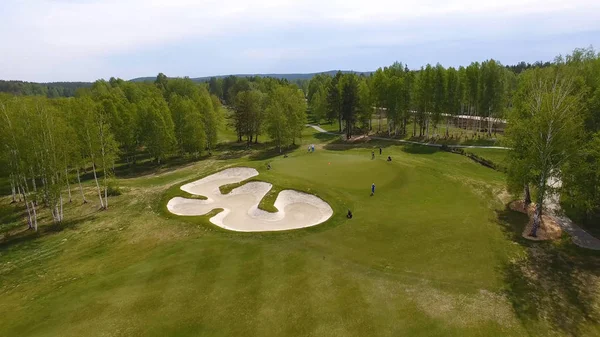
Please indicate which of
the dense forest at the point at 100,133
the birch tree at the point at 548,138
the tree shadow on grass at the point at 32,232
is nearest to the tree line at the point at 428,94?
the dense forest at the point at 100,133

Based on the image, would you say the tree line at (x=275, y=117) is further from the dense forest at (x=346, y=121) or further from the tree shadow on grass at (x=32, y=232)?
the tree shadow on grass at (x=32, y=232)

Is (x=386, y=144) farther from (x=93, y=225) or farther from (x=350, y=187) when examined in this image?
(x=93, y=225)

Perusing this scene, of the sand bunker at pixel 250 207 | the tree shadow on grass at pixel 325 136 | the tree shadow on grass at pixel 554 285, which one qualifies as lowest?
the tree shadow on grass at pixel 554 285

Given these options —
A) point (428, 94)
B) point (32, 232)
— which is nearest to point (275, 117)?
point (428, 94)

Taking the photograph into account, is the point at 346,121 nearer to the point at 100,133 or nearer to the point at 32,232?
the point at 100,133

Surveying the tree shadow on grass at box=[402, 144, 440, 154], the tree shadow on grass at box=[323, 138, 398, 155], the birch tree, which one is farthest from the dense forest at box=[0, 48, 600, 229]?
the tree shadow on grass at box=[402, 144, 440, 154]

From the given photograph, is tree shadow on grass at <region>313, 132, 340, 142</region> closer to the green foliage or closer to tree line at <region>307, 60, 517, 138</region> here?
tree line at <region>307, 60, 517, 138</region>

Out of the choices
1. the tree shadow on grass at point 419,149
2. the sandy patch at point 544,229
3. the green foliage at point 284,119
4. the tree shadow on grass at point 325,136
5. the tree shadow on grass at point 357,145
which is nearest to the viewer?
the sandy patch at point 544,229
